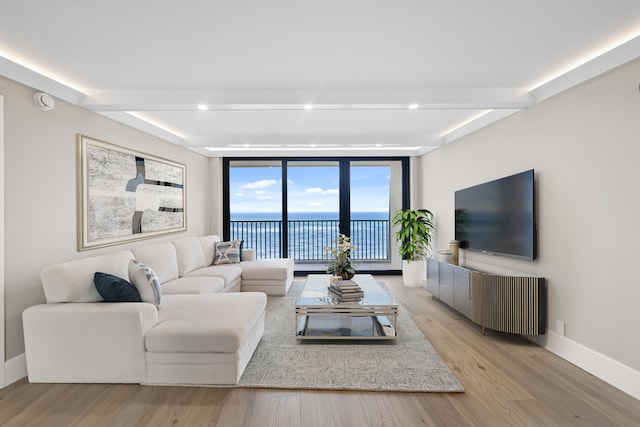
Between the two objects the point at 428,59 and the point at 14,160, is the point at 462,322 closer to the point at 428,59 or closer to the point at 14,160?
the point at 428,59

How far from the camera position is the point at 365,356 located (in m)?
3.02

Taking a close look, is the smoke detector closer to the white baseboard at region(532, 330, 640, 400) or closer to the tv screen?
the tv screen


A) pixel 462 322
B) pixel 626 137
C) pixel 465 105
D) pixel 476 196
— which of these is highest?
pixel 465 105

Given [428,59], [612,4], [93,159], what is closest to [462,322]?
[428,59]

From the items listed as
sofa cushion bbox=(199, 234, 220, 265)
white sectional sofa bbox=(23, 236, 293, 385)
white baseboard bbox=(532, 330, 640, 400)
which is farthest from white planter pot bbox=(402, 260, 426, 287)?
white sectional sofa bbox=(23, 236, 293, 385)

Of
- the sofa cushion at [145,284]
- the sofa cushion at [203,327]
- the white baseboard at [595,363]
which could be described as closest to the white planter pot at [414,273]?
the white baseboard at [595,363]

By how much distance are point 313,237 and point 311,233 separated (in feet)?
0.35

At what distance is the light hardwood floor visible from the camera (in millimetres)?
2133

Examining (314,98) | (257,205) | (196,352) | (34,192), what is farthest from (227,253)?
(314,98)

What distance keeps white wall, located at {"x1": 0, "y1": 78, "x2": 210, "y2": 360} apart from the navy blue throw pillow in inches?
22.0

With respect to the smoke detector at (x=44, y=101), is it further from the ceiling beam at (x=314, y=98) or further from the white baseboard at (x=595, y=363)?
the white baseboard at (x=595, y=363)

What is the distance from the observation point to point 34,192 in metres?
2.82

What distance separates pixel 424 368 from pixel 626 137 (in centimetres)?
229

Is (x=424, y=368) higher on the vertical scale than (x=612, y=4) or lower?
lower
